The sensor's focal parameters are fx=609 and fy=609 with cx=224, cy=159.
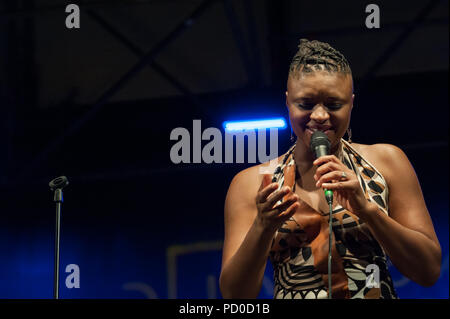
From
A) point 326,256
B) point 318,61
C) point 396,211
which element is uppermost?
point 318,61

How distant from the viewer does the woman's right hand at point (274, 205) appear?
136 cm

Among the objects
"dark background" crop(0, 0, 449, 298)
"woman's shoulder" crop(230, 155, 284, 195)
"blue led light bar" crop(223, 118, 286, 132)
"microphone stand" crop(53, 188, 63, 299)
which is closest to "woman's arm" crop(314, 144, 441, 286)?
"woman's shoulder" crop(230, 155, 284, 195)

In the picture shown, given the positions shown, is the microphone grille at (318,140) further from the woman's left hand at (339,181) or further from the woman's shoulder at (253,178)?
the woman's shoulder at (253,178)

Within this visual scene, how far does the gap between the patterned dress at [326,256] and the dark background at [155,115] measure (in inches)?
133

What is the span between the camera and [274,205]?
1.39 m

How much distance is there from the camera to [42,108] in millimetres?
6172

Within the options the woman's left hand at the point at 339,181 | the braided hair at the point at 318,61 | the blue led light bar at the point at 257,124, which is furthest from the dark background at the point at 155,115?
the woman's left hand at the point at 339,181

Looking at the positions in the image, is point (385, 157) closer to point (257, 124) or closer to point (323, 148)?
point (323, 148)

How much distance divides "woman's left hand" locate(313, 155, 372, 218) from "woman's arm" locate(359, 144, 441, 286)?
0.03m

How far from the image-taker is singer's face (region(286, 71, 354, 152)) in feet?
5.10

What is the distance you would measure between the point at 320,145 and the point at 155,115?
4425 millimetres

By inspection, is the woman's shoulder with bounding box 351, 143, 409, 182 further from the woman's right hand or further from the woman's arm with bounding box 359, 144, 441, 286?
the woman's right hand

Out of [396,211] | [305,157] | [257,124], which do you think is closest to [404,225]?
[396,211]
